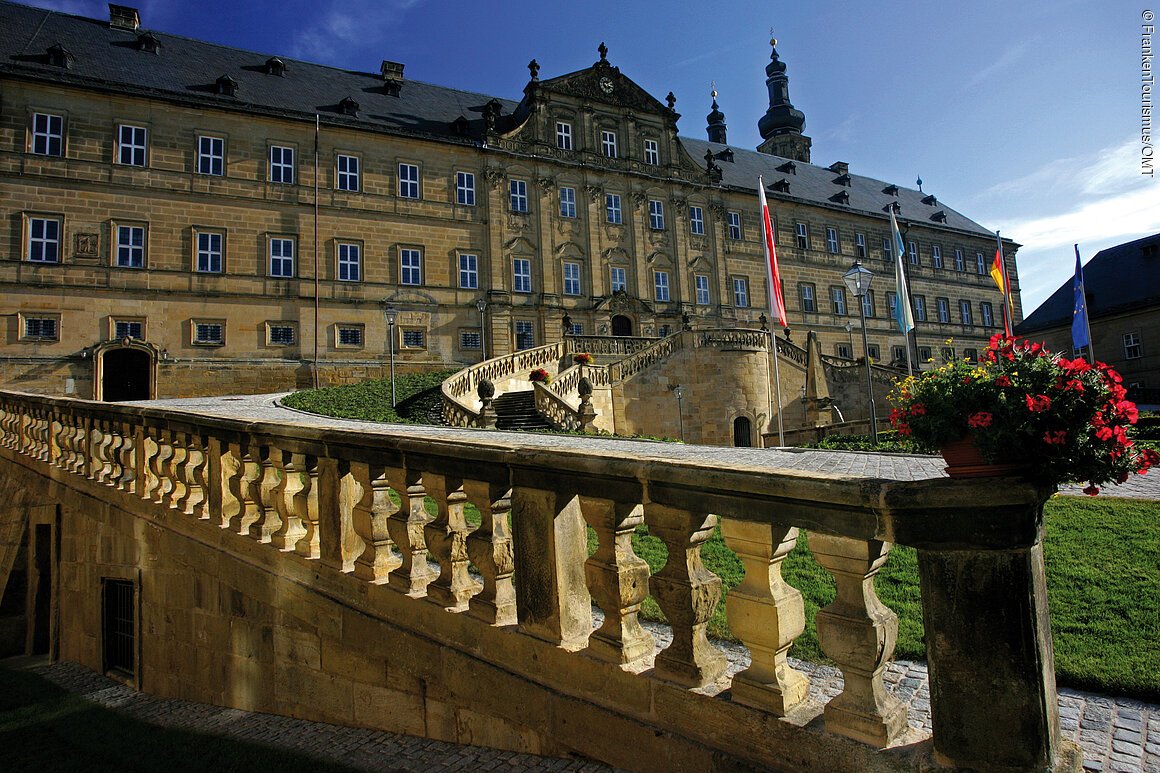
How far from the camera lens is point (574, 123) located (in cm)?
3656

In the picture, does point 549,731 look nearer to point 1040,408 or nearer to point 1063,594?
point 1040,408

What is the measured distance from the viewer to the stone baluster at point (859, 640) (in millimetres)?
2107

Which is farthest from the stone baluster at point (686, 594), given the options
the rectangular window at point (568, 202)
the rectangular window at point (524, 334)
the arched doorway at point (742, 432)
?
the rectangular window at point (568, 202)

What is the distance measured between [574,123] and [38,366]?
27439mm

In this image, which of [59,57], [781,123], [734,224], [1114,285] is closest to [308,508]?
[59,57]

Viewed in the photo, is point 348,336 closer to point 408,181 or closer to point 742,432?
point 408,181

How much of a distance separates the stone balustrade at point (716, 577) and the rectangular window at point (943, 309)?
55.0 meters

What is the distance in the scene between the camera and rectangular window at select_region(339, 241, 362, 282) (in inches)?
1188

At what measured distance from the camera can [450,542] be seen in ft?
11.6

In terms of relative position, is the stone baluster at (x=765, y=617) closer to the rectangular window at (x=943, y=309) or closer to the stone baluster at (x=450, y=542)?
the stone baluster at (x=450, y=542)

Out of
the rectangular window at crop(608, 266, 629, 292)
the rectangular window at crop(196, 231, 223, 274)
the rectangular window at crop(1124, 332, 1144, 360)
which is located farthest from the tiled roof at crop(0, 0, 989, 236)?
the rectangular window at crop(1124, 332, 1144, 360)

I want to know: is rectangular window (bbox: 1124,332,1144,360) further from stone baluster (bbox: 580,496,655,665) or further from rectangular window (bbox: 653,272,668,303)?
stone baluster (bbox: 580,496,655,665)

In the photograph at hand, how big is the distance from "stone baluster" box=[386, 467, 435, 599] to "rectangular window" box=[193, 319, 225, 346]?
27.5 metres

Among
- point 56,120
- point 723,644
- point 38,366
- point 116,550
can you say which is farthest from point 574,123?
point 723,644
